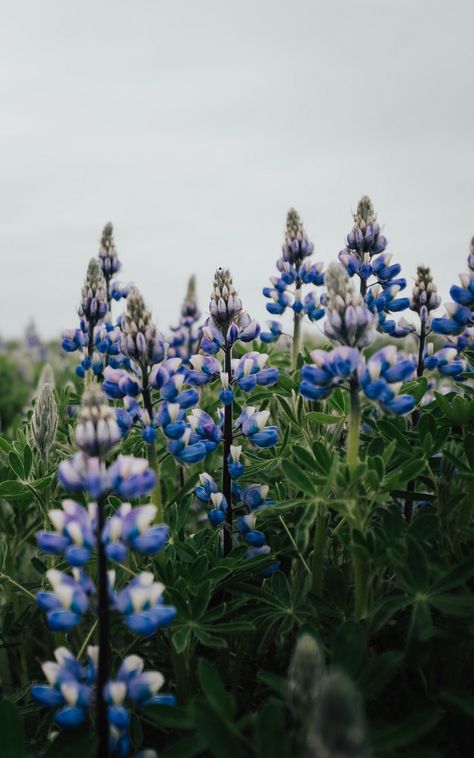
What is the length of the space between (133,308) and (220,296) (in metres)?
0.47

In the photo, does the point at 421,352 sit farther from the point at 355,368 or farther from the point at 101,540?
the point at 101,540

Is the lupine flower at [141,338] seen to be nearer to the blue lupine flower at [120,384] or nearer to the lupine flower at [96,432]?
the blue lupine flower at [120,384]

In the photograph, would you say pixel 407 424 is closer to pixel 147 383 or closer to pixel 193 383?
pixel 193 383

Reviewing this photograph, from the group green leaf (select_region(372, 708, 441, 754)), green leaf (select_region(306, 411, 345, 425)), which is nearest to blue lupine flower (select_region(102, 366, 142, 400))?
green leaf (select_region(306, 411, 345, 425))

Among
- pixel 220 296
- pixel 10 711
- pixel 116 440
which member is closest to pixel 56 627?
pixel 10 711

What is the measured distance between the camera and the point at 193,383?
2365mm

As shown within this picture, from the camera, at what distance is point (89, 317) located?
3.21 m

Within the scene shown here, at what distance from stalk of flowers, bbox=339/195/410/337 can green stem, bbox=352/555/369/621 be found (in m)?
1.36

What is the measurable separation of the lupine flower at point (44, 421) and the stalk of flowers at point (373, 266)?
141 cm

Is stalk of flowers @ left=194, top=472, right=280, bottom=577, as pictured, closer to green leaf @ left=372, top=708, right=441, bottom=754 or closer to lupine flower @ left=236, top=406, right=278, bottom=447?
lupine flower @ left=236, top=406, right=278, bottom=447

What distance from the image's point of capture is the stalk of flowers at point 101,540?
151cm

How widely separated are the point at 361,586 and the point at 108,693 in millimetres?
→ 737

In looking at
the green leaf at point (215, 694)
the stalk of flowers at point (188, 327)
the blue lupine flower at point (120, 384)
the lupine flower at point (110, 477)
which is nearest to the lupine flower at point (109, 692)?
the green leaf at point (215, 694)

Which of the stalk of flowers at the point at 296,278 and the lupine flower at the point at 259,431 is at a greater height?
the stalk of flowers at the point at 296,278
